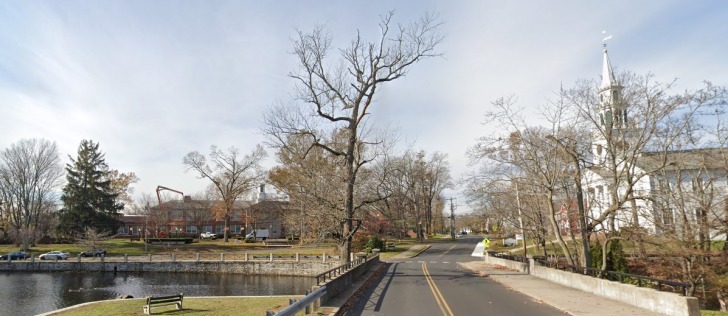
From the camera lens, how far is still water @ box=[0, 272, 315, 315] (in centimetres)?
2842

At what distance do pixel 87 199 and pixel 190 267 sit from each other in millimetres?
31814

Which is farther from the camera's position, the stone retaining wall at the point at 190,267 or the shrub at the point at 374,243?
the shrub at the point at 374,243

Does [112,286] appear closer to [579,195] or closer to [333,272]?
[333,272]

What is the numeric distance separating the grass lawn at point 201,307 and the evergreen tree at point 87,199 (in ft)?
170

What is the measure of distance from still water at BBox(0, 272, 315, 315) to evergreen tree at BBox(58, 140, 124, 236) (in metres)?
22.0

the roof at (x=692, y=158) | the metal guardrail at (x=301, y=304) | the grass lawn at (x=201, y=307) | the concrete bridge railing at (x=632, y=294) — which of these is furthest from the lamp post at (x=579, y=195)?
the grass lawn at (x=201, y=307)

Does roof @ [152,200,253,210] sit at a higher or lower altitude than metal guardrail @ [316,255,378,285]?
higher

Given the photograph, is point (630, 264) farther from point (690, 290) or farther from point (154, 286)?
point (154, 286)

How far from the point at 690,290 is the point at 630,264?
31.7ft

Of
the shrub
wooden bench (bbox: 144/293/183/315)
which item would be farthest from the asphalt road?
the shrub

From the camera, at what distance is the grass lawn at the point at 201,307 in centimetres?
1778

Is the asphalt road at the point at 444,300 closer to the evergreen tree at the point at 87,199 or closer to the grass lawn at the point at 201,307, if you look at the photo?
the grass lawn at the point at 201,307

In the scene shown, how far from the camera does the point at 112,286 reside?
118ft

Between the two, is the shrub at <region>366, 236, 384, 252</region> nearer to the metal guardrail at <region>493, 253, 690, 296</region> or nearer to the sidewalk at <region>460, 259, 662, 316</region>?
the metal guardrail at <region>493, 253, 690, 296</region>
